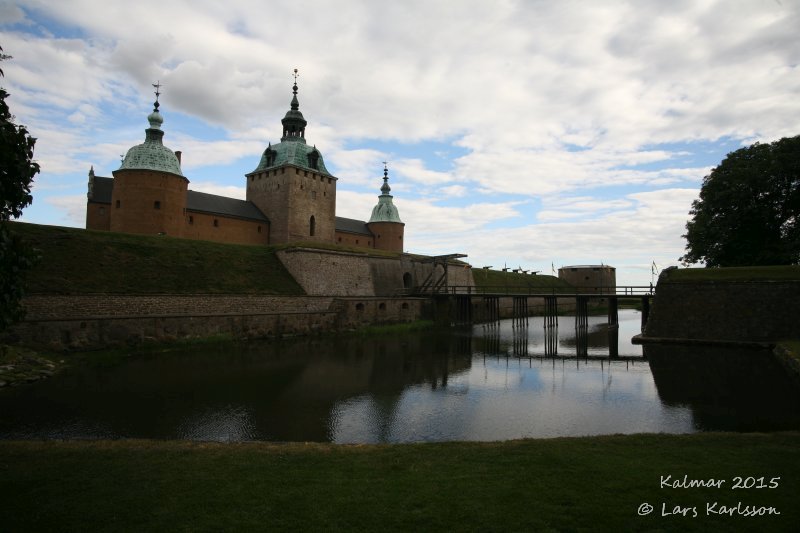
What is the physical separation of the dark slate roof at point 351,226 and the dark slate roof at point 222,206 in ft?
35.9

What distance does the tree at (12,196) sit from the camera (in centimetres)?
502

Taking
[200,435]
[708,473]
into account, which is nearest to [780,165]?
[708,473]

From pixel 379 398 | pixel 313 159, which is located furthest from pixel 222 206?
pixel 379 398

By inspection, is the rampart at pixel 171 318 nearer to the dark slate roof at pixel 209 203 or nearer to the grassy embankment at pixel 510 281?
the dark slate roof at pixel 209 203

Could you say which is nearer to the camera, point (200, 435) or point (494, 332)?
point (200, 435)

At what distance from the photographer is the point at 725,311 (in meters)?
21.2

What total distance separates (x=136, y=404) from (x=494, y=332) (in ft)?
75.8

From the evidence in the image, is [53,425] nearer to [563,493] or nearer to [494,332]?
[563,493]

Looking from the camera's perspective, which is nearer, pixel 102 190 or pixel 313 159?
pixel 102 190

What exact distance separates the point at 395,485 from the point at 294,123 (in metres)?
37.8

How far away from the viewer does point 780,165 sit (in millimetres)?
25891

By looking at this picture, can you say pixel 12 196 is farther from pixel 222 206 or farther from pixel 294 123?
pixel 294 123

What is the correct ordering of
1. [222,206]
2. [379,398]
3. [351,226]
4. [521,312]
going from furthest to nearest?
[351,226] → [521,312] → [222,206] → [379,398]

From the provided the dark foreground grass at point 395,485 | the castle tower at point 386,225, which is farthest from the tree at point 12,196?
the castle tower at point 386,225
